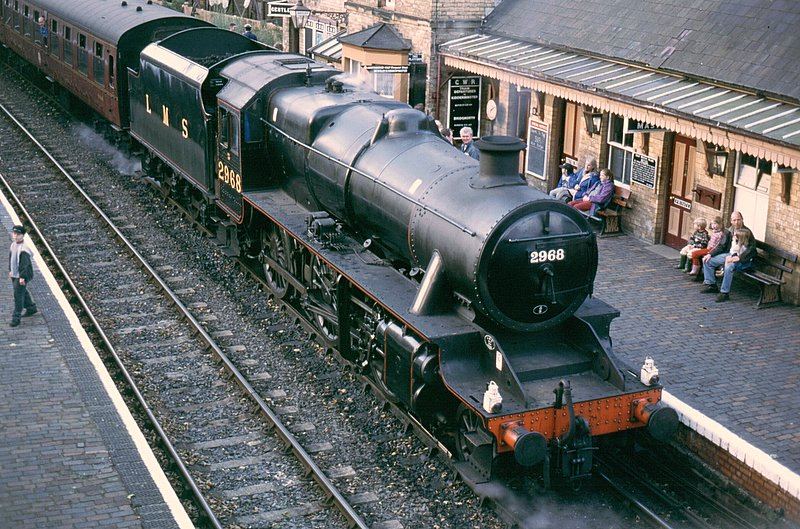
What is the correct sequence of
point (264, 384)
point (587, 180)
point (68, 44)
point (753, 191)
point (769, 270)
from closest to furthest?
point (264, 384) → point (769, 270) → point (753, 191) → point (587, 180) → point (68, 44)

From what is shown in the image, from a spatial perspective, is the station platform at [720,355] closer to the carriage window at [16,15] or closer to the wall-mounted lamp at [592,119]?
the wall-mounted lamp at [592,119]

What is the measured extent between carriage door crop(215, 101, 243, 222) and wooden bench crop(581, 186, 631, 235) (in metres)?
5.96

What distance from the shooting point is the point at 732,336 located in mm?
12586

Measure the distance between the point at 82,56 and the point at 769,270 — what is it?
16251 mm

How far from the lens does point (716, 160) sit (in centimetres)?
1460

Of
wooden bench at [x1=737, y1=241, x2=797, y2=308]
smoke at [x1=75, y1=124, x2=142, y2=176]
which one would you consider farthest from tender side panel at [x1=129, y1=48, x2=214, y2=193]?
wooden bench at [x1=737, y1=241, x2=797, y2=308]

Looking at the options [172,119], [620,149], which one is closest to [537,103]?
[620,149]

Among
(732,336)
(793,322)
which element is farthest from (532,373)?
(793,322)

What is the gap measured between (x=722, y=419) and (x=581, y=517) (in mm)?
2080

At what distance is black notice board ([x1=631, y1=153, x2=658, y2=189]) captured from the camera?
16125 mm

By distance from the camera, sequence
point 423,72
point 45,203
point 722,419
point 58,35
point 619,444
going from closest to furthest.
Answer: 1. point 619,444
2. point 722,419
3. point 45,203
4. point 423,72
5. point 58,35

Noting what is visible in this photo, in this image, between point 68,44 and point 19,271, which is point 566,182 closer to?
point 19,271

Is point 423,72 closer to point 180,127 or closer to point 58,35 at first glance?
point 180,127

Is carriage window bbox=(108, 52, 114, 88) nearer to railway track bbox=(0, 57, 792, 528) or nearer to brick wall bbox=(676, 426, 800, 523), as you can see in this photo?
railway track bbox=(0, 57, 792, 528)
